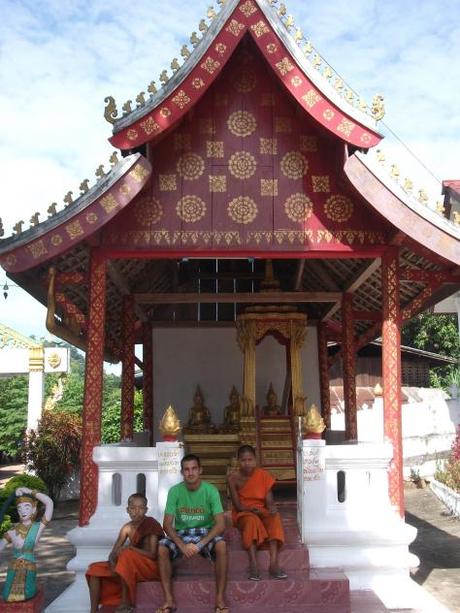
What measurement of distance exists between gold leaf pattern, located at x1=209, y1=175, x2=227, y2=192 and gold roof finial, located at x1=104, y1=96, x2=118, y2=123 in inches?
47.7

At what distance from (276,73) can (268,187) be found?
119 centimetres

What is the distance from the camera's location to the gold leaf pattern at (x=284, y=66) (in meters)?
6.85

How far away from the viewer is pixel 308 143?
734 centimetres

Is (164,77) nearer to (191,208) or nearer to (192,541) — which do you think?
(191,208)

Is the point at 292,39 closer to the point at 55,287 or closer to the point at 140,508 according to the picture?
the point at 55,287

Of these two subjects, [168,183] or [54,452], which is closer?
[168,183]

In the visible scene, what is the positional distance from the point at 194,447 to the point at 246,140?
397 centimetres

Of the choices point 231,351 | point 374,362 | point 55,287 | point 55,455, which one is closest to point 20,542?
point 55,287

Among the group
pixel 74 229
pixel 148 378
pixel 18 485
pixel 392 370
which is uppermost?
pixel 74 229

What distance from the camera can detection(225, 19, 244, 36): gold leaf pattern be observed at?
6805mm

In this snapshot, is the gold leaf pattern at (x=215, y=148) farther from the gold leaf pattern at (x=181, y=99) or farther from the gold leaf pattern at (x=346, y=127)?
the gold leaf pattern at (x=346, y=127)

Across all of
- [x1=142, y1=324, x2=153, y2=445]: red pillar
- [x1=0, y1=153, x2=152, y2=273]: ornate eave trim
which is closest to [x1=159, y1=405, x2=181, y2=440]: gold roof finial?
[x1=0, y1=153, x2=152, y2=273]: ornate eave trim

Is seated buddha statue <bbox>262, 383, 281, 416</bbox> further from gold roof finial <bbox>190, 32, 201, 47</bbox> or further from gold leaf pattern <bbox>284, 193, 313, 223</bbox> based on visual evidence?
gold roof finial <bbox>190, 32, 201, 47</bbox>

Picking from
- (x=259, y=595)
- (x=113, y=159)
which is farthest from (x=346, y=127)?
(x=259, y=595)
